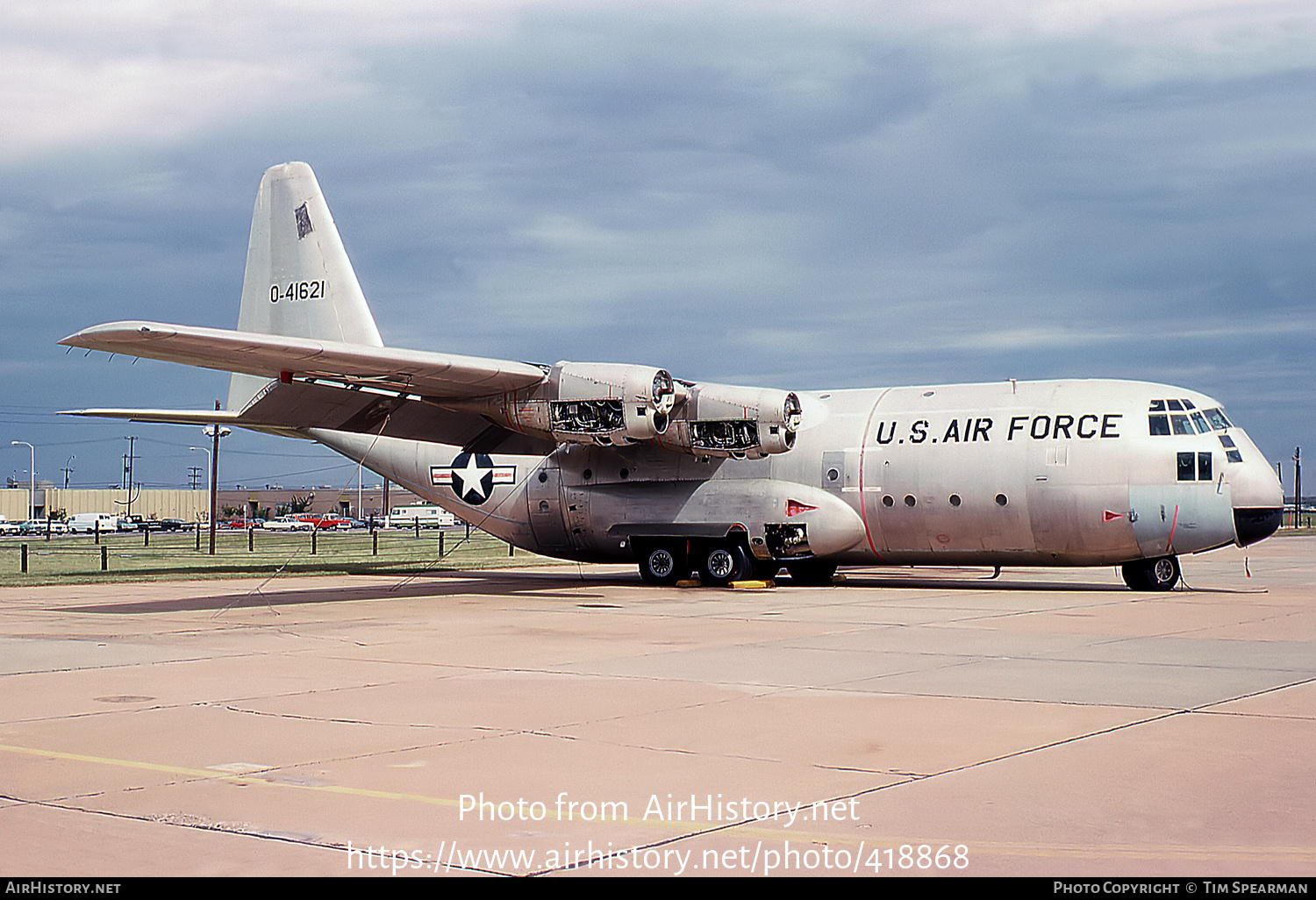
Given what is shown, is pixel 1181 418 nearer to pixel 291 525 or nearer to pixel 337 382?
pixel 337 382

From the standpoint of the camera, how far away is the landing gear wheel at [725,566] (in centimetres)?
2523

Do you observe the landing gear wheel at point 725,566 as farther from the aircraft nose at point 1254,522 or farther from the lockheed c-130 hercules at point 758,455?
the aircraft nose at point 1254,522

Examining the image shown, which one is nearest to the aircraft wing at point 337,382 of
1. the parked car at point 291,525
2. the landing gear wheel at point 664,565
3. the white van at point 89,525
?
the landing gear wheel at point 664,565

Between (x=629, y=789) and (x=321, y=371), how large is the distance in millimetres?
15129

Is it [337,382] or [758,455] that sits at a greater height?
[337,382]

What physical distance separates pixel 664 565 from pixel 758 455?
3.60 m

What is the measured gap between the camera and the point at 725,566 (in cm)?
2547

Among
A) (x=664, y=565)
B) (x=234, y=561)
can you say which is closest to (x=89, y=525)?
(x=234, y=561)

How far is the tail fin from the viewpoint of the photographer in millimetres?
28328
